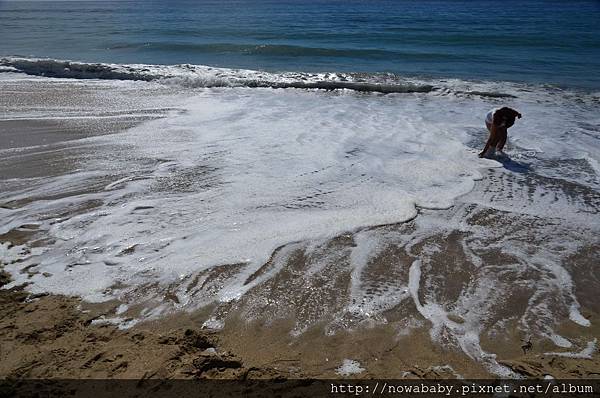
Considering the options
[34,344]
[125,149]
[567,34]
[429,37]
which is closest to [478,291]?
[34,344]

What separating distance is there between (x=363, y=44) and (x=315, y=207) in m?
18.1

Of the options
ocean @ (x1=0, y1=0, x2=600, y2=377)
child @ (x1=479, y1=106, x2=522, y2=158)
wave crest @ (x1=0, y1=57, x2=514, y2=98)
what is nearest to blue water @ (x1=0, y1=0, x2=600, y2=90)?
wave crest @ (x1=0, y1=57, x2=514, y2=98)

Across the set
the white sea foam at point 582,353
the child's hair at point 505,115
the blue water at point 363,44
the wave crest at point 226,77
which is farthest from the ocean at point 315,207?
the blue water at point 363,44

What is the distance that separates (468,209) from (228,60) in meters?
15.3

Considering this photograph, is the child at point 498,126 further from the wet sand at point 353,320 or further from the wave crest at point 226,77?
the wave crest at point 226,77

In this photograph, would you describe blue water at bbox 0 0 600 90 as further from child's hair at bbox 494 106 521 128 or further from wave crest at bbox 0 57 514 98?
child's hair at bbox 494 106 521 128

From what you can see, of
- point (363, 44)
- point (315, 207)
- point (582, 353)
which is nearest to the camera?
point (582, 353)

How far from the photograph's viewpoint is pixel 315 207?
5387 mm

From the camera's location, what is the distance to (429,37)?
22.8m

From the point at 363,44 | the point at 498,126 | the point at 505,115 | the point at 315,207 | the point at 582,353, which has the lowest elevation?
the point at 582,353

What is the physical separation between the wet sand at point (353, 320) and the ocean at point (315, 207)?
24mm

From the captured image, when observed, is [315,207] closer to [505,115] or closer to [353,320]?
[353,320]

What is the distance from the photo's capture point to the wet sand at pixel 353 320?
3.02 metres

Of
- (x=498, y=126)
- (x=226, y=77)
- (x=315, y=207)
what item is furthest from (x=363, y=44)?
(x=315, y=207)
